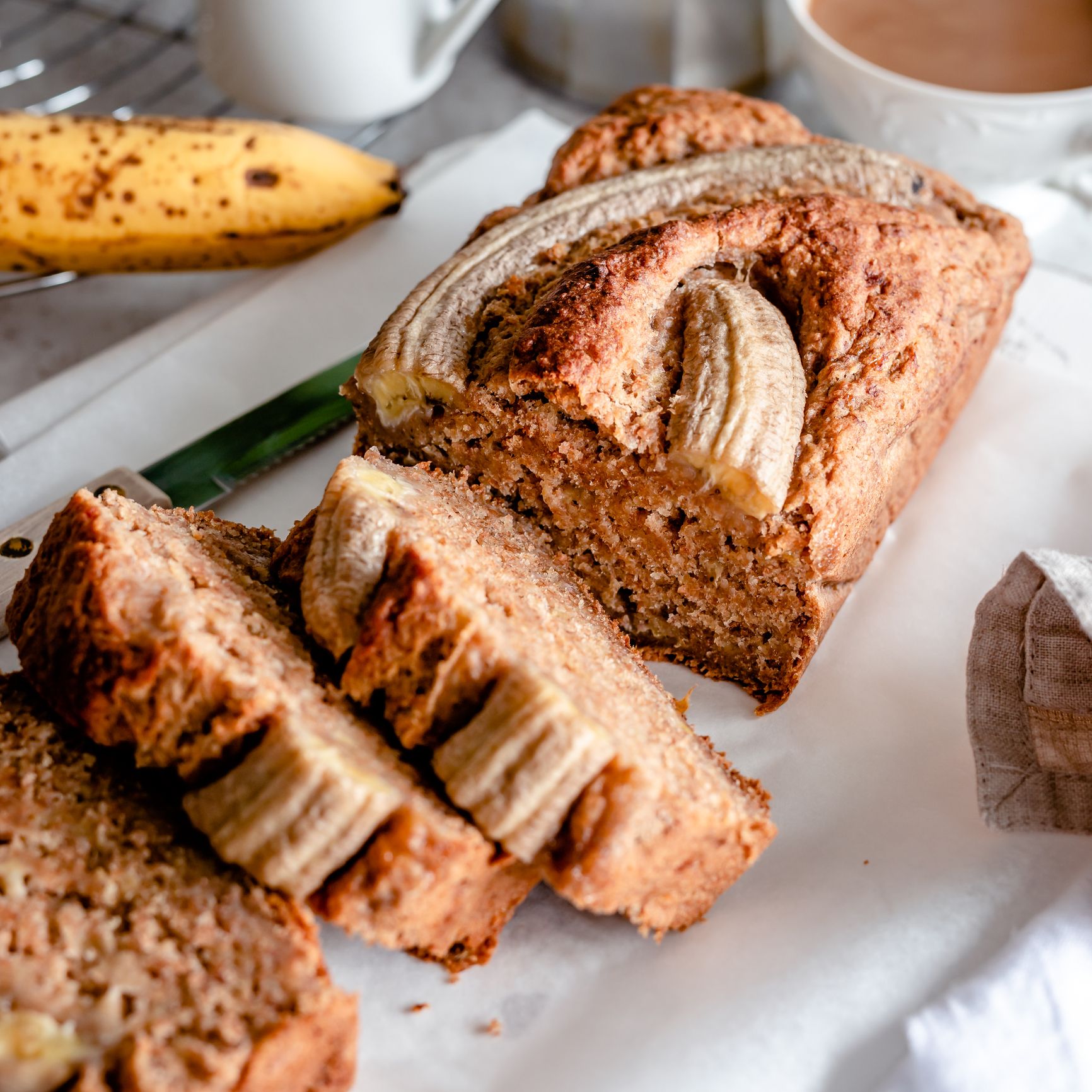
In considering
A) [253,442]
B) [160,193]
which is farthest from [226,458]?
[160,193]

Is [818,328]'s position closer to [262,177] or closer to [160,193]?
[262,177]

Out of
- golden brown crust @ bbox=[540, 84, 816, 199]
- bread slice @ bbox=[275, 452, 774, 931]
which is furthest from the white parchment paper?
golden brown crust @ bbox=[540, 84, 816, 199]

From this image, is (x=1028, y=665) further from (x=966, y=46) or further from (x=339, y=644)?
(x=966, y=46)

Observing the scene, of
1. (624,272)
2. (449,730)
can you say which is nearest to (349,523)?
(449,730)

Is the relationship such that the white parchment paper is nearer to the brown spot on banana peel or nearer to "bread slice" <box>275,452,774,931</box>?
"bread slice" <box>275,452,774,931</box>

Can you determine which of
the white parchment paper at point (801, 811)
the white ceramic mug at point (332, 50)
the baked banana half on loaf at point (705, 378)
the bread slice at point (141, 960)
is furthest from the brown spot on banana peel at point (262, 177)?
the bread slice at point (141, 960)

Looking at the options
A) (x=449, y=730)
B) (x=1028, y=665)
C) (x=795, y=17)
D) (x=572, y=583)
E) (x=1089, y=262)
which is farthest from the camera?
(x=1089, y=262)
